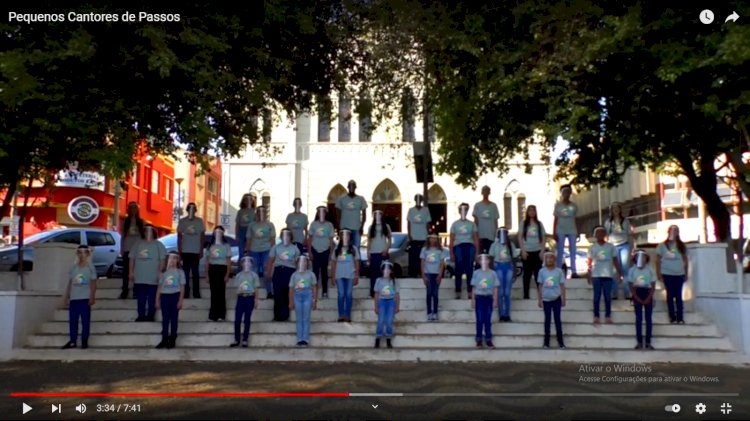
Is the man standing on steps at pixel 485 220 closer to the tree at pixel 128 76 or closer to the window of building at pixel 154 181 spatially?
the tree at pixel 128 76

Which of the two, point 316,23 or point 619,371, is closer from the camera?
point 619,371

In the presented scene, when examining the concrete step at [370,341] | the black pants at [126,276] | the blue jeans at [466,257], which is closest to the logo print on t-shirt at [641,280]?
the concrete step at [370,341]

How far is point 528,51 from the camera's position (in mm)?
10172

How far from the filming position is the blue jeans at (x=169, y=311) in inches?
382

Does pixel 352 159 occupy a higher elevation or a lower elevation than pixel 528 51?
higher

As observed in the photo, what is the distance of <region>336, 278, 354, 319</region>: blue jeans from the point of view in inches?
409

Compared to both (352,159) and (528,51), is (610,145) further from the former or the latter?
(352,159)

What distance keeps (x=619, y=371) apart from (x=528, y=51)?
16.2 feet

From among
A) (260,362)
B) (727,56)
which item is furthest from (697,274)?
(260,362)

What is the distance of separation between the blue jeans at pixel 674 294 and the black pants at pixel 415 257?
4.22m

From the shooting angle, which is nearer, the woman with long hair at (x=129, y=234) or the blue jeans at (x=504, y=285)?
the blue jeans at (x=504, y=285)

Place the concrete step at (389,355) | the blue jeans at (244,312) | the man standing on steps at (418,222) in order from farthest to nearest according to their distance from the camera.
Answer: the man standing on steps at (418,222) < the blue jeans at (244,312) < the concrete step at (389,355)

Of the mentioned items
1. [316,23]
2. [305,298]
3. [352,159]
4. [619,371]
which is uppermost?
[352,159]

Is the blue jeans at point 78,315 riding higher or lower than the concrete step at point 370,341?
higher
